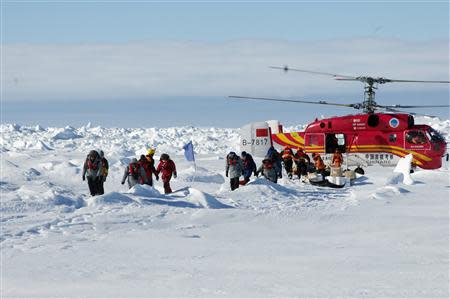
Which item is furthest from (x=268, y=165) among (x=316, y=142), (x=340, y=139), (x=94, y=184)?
(x=340, y=139)

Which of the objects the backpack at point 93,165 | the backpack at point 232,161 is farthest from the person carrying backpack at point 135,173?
the backpack at point 232,161

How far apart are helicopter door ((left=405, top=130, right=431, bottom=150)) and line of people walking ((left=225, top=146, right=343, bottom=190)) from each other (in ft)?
12.4

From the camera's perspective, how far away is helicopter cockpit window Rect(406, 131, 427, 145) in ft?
81.2

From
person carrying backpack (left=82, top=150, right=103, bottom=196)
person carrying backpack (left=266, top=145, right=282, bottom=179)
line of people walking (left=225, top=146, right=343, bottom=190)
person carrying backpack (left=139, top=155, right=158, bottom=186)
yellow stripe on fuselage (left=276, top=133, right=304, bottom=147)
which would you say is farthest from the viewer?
yellow stripe on fuselage (left=276, top=133, right=304, bottom=147)

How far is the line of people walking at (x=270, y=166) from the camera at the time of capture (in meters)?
17.7

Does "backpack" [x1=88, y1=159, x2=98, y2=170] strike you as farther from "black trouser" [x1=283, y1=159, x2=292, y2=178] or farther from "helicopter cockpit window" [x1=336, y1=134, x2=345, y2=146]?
"helicopter cockpit window" [x1=336, y1=134, x2=345, y2=146]

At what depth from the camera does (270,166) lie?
63.5 feet

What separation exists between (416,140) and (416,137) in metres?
0.11

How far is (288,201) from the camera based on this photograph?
1570 cm

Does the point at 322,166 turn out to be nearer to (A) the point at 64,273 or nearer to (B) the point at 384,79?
(B) the point at 384,79

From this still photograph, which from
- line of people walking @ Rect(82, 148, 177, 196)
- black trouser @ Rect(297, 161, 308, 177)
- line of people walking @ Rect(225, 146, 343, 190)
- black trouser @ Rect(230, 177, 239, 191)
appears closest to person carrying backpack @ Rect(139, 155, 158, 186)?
line of people walking @ Rect(82, 148, 177, 196)

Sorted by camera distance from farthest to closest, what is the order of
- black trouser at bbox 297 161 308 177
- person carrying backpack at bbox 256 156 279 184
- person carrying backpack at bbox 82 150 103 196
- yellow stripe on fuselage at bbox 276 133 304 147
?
1. yellow stripe on fuselage at bbox 276 133 304 147
2. black trouser at bbox 297 161 308 177
3. person carrying backpack at bbox 256 156 279 184
4. person carrying backpack at bbox 82 150 103 196

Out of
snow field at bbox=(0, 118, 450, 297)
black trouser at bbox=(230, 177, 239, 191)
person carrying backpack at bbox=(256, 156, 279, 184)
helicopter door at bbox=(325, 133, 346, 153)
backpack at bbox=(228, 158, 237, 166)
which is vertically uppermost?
helicopter door at bbox=(325, 133, 346, 153)

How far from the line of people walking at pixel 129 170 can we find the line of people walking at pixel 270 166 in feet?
5.42
